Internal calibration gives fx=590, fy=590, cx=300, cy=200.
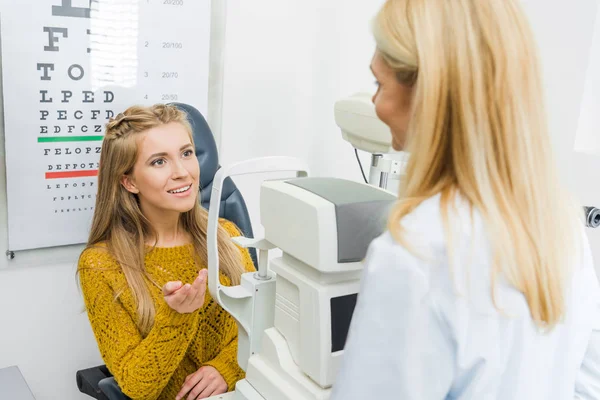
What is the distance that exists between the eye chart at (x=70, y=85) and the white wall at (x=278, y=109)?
7 cm

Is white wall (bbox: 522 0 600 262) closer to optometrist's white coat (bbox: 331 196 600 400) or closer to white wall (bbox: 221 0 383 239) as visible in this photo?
white wall (bbox: 221 0 383 239)

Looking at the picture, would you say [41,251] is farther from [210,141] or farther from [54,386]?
[210,141]

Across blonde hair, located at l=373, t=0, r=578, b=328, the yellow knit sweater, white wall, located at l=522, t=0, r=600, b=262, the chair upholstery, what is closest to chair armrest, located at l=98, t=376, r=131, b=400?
the yellow knit sweater

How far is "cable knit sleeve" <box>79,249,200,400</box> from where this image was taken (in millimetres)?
1255

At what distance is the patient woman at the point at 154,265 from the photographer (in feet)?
4.18

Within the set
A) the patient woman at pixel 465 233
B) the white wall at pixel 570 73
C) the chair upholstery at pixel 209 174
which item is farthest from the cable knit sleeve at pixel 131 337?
the white wall at pixel 570 73

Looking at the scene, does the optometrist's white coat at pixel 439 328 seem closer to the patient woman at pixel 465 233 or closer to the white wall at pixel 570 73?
the patient woman at pixel 465 233

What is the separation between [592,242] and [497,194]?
1.09 meters

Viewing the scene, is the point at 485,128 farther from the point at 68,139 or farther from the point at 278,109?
the point at 278,109

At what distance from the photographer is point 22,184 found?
1.66 m

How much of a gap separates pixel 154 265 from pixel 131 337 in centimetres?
20

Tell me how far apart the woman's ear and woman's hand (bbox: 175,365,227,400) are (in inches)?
18.2

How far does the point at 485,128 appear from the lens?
67cm

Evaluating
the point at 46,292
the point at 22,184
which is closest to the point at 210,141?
the point at 22,184
